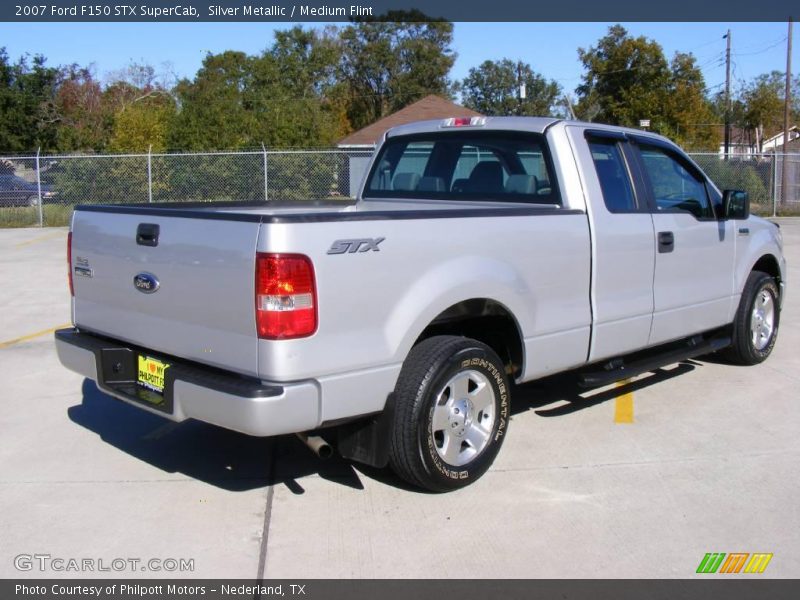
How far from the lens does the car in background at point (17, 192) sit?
77.3 feet

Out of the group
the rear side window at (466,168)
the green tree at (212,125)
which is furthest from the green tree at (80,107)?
the rear side window at (466,168)

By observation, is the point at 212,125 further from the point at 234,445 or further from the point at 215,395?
the point at 215,395

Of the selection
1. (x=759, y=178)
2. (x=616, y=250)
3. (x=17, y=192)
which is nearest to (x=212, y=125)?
(x=17, y=192)

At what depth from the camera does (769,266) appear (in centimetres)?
729

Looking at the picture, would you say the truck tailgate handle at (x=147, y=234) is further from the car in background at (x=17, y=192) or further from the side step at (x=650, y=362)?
the car in background at (x=17, y=192)

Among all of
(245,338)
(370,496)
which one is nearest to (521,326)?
(370,496)

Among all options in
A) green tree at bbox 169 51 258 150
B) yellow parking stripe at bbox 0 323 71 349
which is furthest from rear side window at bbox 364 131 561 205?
green tree at bbox 169 51 258 150

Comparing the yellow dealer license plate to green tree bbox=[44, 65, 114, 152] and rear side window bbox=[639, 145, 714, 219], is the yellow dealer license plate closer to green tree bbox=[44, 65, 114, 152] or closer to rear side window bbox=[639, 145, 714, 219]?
rear side window bbox=[639, 145, 714, 219]

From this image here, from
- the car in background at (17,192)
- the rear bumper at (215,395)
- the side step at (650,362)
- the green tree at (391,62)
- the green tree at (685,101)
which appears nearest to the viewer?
the rear bumper at (215,395)

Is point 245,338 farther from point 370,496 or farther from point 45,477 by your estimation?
point 45,477

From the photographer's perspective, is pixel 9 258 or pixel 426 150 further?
pixel 9 258

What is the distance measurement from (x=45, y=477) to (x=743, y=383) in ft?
17.2

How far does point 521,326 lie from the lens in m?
4.73

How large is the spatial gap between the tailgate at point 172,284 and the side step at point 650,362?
248 cm
